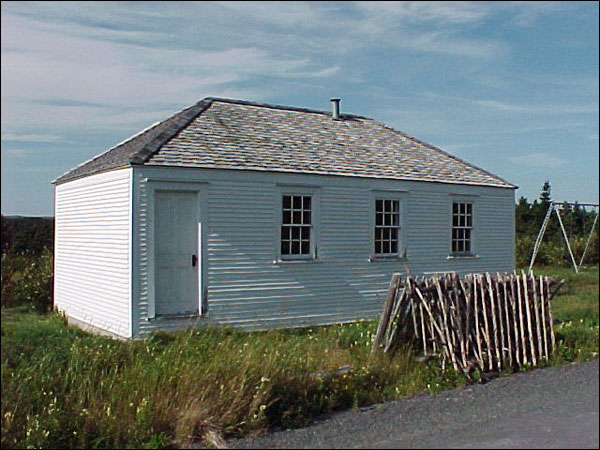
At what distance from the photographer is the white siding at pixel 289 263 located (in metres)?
12.9

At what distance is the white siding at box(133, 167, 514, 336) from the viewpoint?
42.2ft

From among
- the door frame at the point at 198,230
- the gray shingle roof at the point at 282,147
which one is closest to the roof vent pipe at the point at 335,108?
the gray shingle roof at the point at 282,147

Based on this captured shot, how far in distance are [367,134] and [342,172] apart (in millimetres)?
3514

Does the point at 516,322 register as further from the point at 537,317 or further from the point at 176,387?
the point at 176,387

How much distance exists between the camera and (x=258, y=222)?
45.2ft

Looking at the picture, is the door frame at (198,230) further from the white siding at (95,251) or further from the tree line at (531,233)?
the tree line at (531,233)

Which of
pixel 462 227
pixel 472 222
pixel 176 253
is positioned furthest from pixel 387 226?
pixel 176 253

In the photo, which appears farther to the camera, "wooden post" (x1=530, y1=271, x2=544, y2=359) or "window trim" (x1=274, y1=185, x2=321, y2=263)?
"window trim" (x1=274, y1=185, x2=321, y2=263)

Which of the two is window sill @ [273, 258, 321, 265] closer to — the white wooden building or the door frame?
the white wooden building

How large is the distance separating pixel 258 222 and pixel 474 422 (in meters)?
7.41

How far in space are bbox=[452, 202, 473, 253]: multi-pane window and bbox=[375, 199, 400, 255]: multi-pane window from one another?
178cm

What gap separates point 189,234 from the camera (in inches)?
510

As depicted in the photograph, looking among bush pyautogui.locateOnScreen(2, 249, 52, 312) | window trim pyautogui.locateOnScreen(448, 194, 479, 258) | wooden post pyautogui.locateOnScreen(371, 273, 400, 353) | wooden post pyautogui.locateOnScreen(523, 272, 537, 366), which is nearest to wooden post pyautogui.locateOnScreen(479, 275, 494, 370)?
wooden post pyautogui.locateOnScreen(523, 272, 537, 366)

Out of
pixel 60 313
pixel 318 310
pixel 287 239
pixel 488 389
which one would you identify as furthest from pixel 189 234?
pixel 488 389
